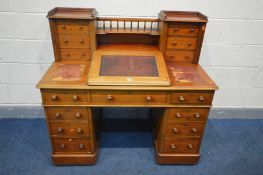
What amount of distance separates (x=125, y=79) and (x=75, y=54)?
0.65 m

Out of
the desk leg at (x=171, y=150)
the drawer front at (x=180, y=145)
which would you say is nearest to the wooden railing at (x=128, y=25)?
the desk leg at (x=171, y=150)

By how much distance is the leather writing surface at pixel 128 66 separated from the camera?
64.4 inches

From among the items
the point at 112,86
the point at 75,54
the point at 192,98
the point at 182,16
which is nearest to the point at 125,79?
the point at 112,86

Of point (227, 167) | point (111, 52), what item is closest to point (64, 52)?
point (111, 52)

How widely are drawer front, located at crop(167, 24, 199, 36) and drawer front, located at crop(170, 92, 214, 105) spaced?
1.90 feet

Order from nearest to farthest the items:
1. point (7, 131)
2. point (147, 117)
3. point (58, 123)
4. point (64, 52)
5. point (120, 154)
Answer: point (58, 123)
point (64, 52)
point (120, 154)
point (7, 131)
point (147, 117)

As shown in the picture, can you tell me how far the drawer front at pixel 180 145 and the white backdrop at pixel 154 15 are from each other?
87 cm

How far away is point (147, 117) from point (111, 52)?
1.09m

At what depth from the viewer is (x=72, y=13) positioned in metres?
1.91

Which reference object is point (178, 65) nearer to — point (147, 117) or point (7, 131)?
point (147, 117)

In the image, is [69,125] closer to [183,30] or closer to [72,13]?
[72,13]

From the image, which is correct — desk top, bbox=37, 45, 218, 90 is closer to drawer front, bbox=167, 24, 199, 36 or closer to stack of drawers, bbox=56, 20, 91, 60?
stack of drawers, bbox=56, 20, 91, 60

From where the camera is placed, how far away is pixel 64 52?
6.36 feet

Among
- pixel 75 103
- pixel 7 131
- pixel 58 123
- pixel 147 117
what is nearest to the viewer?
pixel 75 103
